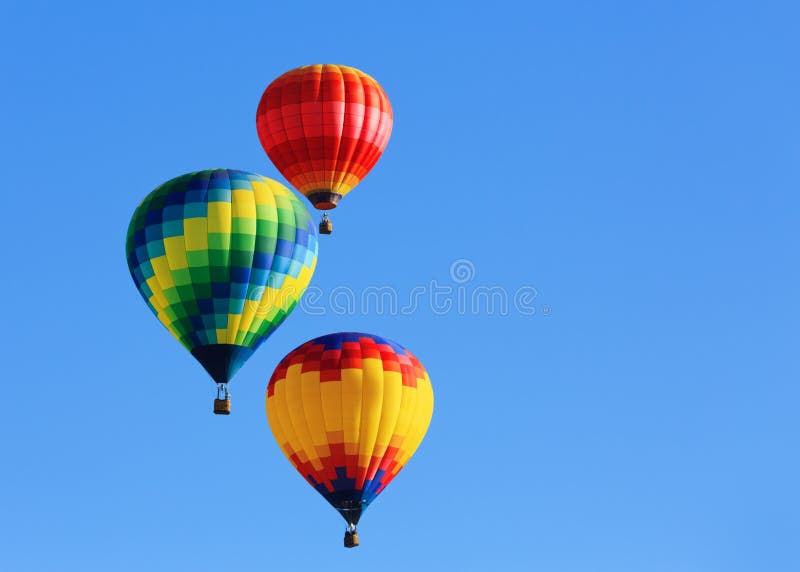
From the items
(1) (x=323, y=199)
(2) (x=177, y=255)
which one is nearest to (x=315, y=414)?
(2) (x=177, y=255)

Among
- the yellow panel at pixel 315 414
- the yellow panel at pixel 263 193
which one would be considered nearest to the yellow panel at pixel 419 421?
the yellow panel at pixel 315 414

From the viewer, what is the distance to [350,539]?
115ft

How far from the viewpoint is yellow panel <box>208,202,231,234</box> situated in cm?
3562

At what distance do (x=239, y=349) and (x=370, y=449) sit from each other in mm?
3349

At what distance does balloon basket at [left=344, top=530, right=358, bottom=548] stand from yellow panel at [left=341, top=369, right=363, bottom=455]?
5.26 ft

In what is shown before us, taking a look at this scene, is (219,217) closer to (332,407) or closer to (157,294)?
(157,294)

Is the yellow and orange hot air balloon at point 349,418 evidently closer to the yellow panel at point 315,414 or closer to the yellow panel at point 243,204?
the yellow panel at point 315,414

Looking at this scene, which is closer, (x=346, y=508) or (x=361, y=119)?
(x=346, y=508)

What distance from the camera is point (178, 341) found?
3594cm

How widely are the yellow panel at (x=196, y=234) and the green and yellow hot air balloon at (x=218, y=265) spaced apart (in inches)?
0.8

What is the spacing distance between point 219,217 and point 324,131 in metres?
4.68

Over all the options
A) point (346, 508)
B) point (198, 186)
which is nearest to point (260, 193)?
point (198, 186)

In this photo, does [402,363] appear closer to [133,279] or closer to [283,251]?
[283,251]

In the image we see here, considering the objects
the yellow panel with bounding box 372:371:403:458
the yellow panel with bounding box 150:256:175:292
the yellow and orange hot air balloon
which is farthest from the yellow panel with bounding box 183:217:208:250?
the yellow panel with bounding box 372:371:403:458
